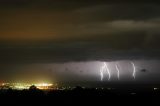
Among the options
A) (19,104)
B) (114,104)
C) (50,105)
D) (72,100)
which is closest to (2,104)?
(19,104)

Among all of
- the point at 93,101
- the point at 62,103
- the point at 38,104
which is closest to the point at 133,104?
the point at 93,101

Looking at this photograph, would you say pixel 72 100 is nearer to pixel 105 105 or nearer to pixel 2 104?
pixel 105 105

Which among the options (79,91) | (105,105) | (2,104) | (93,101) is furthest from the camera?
(79,91)

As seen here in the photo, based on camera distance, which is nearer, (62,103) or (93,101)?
(62,103)

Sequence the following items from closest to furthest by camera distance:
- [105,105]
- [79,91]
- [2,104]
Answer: [2,104] → [105,105] → [79,91]

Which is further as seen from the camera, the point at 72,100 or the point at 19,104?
the point at 72,100

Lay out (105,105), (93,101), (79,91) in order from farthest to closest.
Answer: (79,91) → (93,101) → (105,105)

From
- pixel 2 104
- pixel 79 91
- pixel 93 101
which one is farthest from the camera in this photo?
pixel 79 91

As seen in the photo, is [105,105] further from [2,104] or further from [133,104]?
[2,104]
